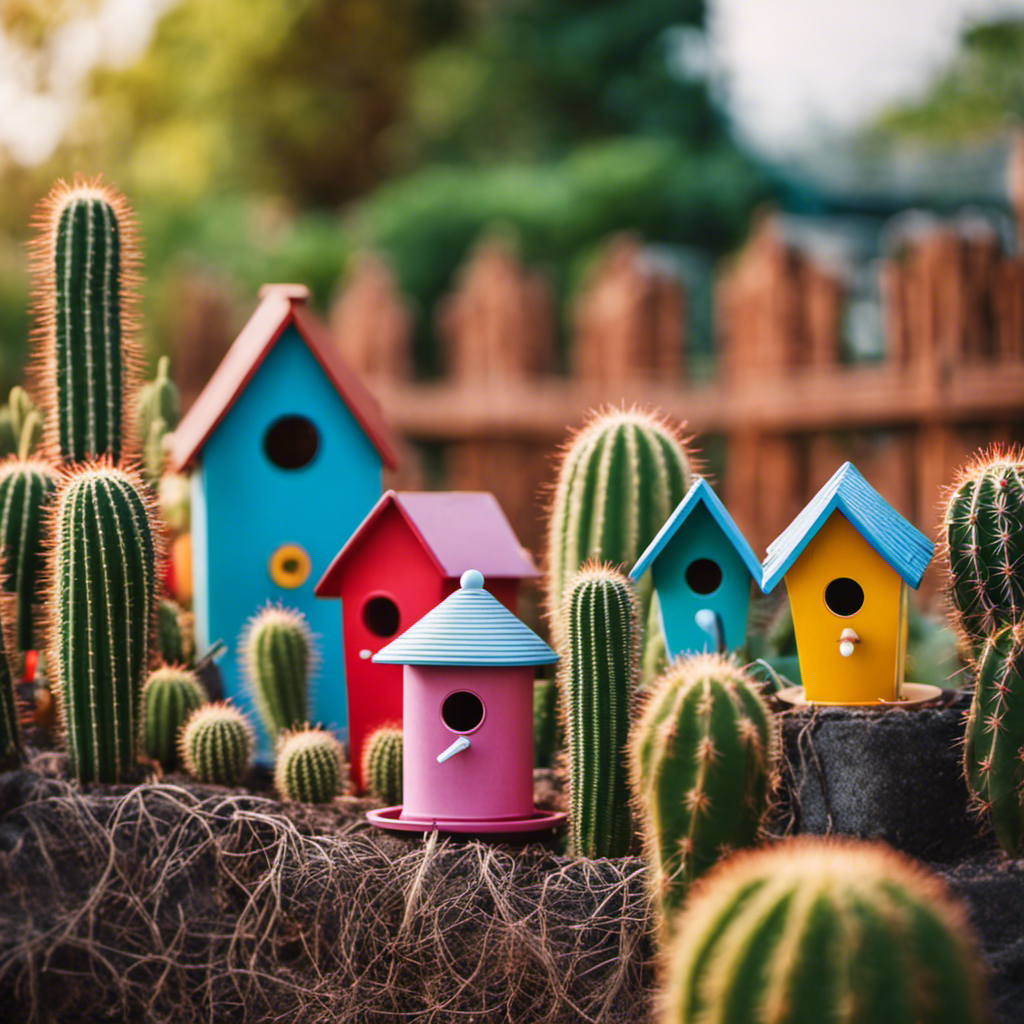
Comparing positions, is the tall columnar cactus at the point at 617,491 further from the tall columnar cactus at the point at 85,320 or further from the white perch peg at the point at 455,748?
the tall columnar cactus at the point at 85,320

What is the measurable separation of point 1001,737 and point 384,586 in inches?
84.1

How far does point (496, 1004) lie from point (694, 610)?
1395mm

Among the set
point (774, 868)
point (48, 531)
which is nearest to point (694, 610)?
point (774, 868)

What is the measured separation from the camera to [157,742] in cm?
493

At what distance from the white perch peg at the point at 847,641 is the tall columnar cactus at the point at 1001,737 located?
15.6 inches

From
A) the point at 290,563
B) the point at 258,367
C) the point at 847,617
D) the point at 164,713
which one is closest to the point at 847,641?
the point at 847,617

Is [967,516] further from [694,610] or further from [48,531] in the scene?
[48,531]

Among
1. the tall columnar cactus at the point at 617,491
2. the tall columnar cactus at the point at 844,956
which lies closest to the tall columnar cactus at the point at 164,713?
the tall columnar cactus at the point at 617,491

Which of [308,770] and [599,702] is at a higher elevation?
[599,702]

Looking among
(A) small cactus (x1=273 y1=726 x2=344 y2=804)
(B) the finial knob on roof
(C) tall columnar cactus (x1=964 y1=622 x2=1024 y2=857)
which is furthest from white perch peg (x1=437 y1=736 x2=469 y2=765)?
(C) tall columnar cactus (x1=964 y1=622 x2=1024 y2=857)

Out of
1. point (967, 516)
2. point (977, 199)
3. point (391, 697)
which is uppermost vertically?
point (977, 199)

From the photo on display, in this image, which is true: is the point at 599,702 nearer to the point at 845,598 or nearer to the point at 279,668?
the point at 845,598

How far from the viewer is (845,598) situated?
172 inches

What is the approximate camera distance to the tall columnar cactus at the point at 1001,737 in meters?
3.91
